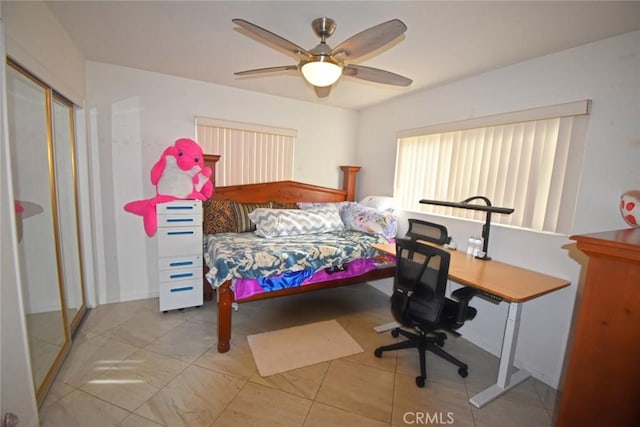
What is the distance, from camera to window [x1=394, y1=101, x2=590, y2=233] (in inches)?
76.7

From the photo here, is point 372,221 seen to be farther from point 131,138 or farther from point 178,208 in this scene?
point 131,138

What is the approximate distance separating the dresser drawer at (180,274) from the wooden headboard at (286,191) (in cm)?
88

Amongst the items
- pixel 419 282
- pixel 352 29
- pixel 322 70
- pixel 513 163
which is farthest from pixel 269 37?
pixel 513 163

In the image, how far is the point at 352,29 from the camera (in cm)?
182

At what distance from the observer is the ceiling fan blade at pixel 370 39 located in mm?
1282

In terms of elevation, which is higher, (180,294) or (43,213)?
(43,213)

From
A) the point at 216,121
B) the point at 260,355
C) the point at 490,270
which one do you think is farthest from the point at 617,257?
the point at 216,121

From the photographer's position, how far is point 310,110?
12.0ft

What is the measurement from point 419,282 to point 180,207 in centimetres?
216

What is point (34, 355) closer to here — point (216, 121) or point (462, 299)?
point (216, 121)

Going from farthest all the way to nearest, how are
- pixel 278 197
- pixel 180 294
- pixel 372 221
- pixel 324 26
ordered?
pixel 278 197 → pixel 372 221 → pixel 180 294 → pixel 324 26

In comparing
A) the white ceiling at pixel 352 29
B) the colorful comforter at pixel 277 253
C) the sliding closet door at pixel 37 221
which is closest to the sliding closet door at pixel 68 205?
the sliding closet door at pixel 37 221

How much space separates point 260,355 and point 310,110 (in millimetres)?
2931

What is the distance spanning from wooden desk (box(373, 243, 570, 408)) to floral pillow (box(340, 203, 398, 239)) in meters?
0.99
